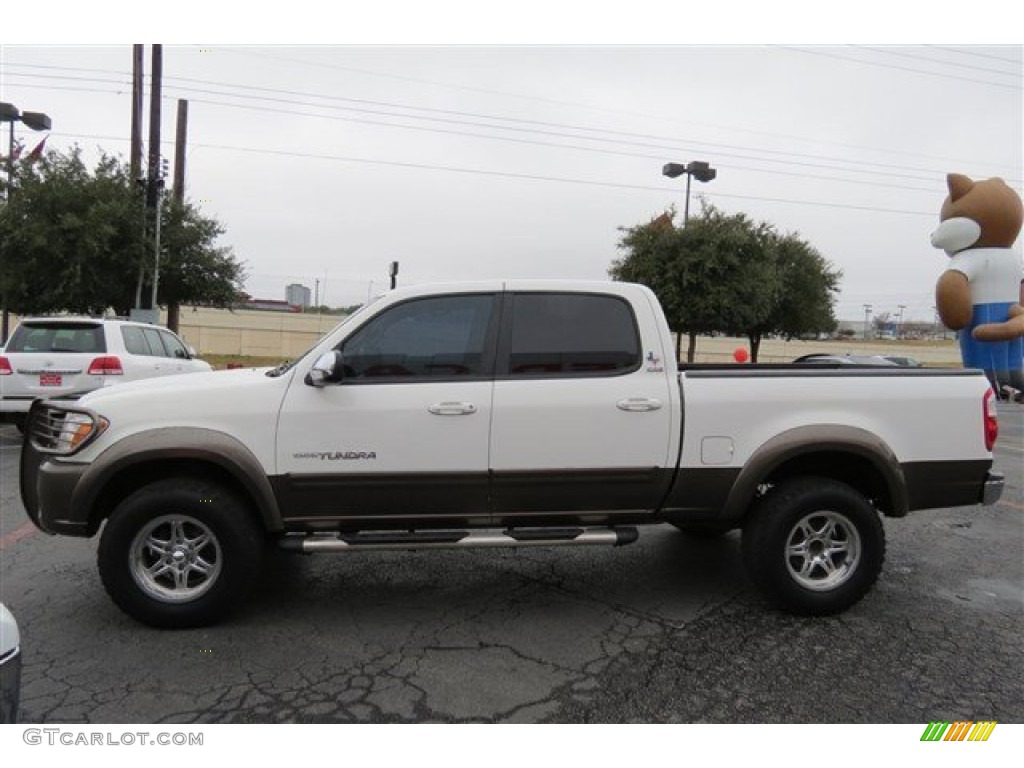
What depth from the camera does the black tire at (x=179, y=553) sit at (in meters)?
3.58

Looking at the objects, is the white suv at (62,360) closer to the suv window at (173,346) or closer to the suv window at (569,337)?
the suv window at (173,346)

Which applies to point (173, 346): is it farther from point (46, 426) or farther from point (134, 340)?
point (46, 426)

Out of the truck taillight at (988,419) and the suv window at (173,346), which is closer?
the truck taillight at (988,419)

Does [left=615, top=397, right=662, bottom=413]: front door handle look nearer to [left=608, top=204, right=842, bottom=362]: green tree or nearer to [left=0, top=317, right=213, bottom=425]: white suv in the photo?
[left=0, top=317, right=213, bottom=425]: white suv

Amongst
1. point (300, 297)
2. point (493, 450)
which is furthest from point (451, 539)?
point (300, 297)

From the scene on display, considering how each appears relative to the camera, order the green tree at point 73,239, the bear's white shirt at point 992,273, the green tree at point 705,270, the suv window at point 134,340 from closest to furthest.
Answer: the suv window at point 134,340
the bear's white shirt at point 992,273
the green tree at point 73,239
the green tree at point 705,270

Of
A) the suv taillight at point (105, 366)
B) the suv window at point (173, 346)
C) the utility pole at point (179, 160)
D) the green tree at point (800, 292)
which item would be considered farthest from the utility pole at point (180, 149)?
the green tree at point (800, 292)

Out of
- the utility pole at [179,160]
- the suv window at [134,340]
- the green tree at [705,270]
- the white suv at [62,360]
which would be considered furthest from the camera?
the green tree at [705,270]

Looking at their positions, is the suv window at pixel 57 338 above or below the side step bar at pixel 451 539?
above

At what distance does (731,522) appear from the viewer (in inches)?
160

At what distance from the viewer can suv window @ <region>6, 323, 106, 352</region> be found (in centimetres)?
871

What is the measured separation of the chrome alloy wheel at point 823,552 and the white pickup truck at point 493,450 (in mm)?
12

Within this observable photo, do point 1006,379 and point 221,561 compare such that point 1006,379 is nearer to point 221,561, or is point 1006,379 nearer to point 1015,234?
point 1015,234
